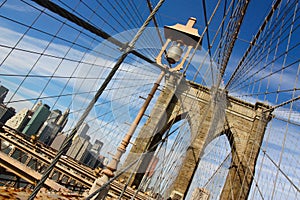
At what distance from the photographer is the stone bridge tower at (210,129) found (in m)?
7.06

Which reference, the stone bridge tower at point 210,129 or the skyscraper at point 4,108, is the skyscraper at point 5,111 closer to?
the skyscraper at point 4,108

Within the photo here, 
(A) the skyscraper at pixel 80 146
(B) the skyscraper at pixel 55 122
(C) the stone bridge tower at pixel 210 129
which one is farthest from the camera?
(A) the skyscraper at pixel 80 146

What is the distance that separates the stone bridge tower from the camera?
7.06 m

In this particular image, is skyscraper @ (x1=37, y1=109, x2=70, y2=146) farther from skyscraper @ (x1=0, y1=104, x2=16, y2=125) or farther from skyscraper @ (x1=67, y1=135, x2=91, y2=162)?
skyscraper @ (x1=67, y1=135, x2=91, y2=162)

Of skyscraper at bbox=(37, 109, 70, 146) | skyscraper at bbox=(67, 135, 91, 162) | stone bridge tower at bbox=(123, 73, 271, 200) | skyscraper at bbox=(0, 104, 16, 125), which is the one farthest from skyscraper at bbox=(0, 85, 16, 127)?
stone bridge tower at bbox=(123, 73, 271, 200)

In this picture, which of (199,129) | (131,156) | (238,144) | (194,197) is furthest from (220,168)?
(194,197)

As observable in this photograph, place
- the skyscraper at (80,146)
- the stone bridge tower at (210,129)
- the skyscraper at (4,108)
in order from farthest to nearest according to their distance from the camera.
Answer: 1. the skyscraper at (80,146)
2. the stone bridge tower at (210,129)
3. the skyscraper at (4,108)

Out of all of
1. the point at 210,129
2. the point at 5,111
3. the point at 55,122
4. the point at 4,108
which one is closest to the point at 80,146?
the point at 55,122

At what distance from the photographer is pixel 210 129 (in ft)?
26.0

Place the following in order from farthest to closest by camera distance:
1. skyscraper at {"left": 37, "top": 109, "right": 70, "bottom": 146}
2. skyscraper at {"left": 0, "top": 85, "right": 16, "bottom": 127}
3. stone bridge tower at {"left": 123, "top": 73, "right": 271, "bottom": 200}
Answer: stone bridge tower at {"left": 123, "top": 73, "right": 271, "bottom": 200}, skyscraper at {"left": 37, "top": 109, "right": 70, "bottom": 146}, skyscraper at {"left": 0, "top": 85, "right": 16, "bottom": 127}

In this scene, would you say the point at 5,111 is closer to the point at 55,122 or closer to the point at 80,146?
the point at 55,122

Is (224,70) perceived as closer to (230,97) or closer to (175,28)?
(230,97)

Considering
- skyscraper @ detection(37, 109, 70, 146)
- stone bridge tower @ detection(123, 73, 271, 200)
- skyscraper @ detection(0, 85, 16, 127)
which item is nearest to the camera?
skyscraper @ detection(0, 85, 16, 127)

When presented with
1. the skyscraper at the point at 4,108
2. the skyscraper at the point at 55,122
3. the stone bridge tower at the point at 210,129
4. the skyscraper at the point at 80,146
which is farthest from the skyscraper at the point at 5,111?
the stone bridge tower at the point at 210,129
